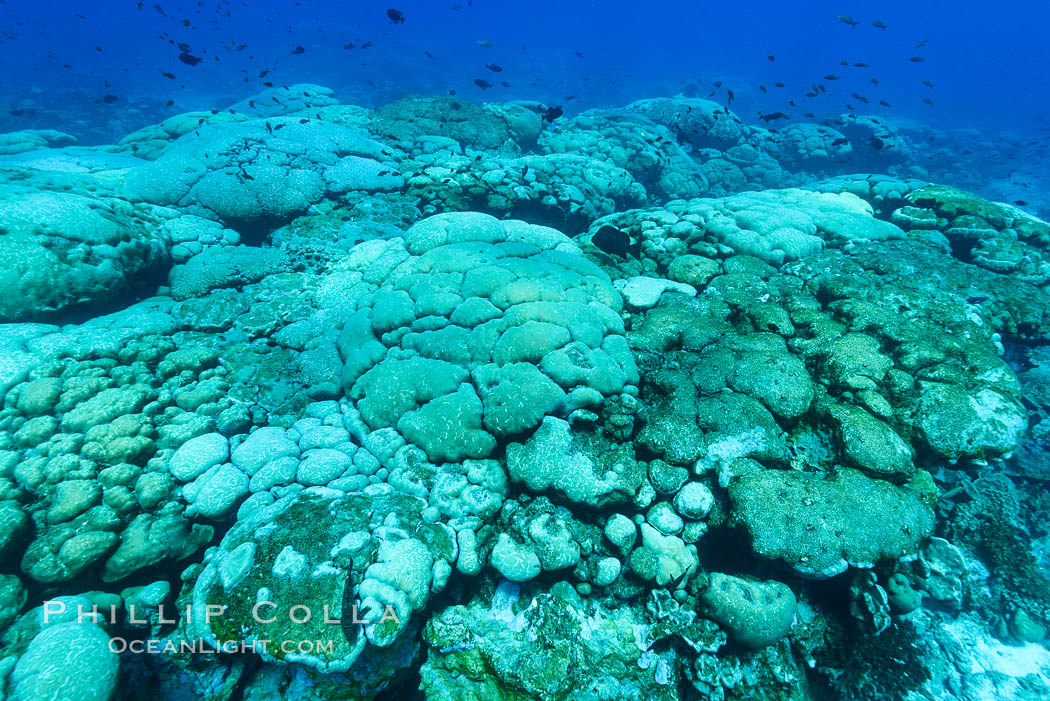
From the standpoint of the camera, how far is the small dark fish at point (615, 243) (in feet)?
26.5

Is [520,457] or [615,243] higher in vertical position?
[615,243]

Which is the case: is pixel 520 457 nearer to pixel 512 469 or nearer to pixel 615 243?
pixel 512 469

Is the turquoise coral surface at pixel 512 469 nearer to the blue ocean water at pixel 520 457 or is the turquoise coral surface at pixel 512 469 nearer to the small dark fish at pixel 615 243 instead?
the blue ocean water at pixel 520 457

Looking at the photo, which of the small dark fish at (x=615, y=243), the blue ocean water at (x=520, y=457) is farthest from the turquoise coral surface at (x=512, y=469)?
the small dark fish at (x=615, y=243)

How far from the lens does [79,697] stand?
2.93 metres

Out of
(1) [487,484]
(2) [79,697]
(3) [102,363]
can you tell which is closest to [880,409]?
(1) [487,484]

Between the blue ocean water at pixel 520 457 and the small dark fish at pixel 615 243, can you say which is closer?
the blue ocean water at pixel 520 457

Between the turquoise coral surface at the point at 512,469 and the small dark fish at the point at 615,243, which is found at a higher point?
the small dark fish at the point at 615,243

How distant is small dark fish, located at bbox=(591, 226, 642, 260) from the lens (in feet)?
26.5

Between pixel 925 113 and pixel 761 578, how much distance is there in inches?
3290

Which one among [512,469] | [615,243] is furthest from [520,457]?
[615,243]

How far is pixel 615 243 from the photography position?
8.16 m

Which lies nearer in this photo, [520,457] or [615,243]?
[520,457]

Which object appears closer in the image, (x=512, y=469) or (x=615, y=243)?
(x=512, y=469)
